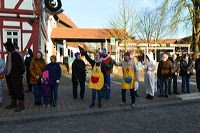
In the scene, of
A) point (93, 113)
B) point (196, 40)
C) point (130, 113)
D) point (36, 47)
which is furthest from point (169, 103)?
point (196, 40)

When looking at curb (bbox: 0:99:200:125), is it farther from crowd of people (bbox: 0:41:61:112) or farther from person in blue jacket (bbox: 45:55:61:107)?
person in blue jacket (bbox: 45:55:61:107)

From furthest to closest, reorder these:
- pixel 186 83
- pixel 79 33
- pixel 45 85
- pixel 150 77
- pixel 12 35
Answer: pixel 79 33
pixel 12 35
pixel 186 83
pixel 150 77
pixel 45 85

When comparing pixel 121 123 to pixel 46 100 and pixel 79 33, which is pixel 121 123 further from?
pixel 79 33

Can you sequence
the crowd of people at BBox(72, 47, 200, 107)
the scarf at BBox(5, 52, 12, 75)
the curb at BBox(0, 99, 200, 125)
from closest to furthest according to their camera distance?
the curb at BBox(0, 99, 200, 125), the scarf at BBox(5, 52, 12, 75), the crowd of people at BBox(72, 47, 200, 107)

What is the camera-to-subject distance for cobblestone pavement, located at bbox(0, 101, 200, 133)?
731cm

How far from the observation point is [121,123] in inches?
315

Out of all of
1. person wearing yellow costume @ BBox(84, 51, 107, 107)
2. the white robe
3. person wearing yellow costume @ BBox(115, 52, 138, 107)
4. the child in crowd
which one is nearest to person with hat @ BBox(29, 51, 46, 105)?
the child in crowd

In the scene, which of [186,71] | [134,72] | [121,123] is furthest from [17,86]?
[186,71]

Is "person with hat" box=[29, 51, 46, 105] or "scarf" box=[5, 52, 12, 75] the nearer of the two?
"scarf" box=[5, 52, 12, 75]

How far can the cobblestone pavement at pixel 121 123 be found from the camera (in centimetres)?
731

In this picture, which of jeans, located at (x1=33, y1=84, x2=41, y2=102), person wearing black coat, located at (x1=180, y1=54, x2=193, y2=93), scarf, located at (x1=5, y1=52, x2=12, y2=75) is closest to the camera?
scarf, located at (x1=5, y1=52, x2=12, y2=75)

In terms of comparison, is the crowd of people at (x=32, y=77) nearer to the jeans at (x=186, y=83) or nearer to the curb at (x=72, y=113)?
the curb at (x=72, y=113)

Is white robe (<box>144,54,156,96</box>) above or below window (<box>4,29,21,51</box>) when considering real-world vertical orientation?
below

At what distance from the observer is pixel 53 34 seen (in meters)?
41.0
